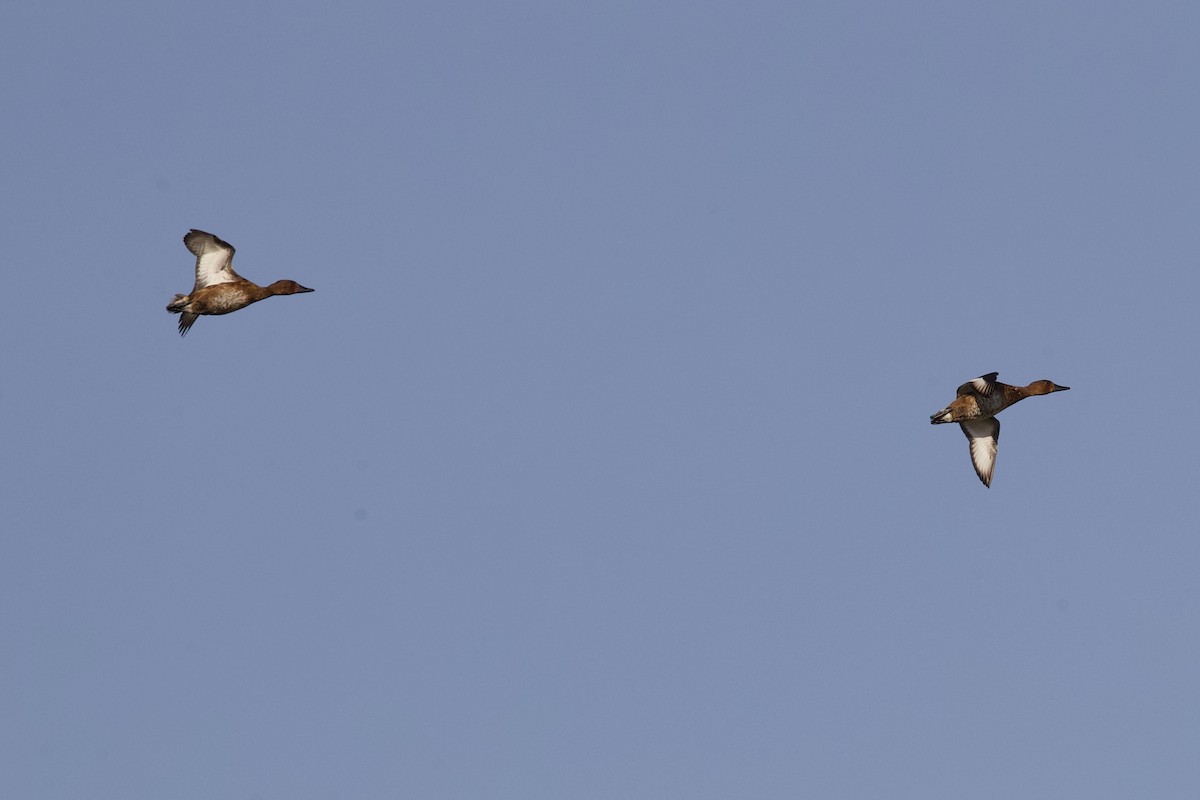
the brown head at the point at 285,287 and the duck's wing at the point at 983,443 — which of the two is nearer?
the brown head at the point at 285,287

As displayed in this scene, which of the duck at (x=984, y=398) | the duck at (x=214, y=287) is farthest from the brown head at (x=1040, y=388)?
the duck at (x=214, y=287)

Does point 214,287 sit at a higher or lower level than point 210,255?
lower

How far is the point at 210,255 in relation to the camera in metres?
Result: 52.2

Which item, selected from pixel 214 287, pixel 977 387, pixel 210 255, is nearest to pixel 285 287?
pixel 214 287

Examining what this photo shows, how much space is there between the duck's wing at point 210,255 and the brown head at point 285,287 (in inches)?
59.8

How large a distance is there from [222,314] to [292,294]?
1.99 m

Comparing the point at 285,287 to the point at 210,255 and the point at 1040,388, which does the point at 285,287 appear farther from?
the point at 1040,388

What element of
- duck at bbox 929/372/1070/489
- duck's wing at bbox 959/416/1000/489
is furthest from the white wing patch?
duck's wing at bbox 959/416/1000/489

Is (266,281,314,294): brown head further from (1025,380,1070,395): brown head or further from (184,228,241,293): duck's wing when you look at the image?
(1025,380,1070,395): brown head

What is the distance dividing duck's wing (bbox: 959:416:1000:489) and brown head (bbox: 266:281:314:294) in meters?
19.8

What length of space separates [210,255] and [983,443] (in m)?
22.9

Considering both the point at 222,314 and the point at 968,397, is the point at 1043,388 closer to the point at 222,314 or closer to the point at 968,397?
the point at 968,397

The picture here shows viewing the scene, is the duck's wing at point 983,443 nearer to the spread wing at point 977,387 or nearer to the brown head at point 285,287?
the spread wing at point 977,387

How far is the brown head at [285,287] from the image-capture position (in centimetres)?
5088
